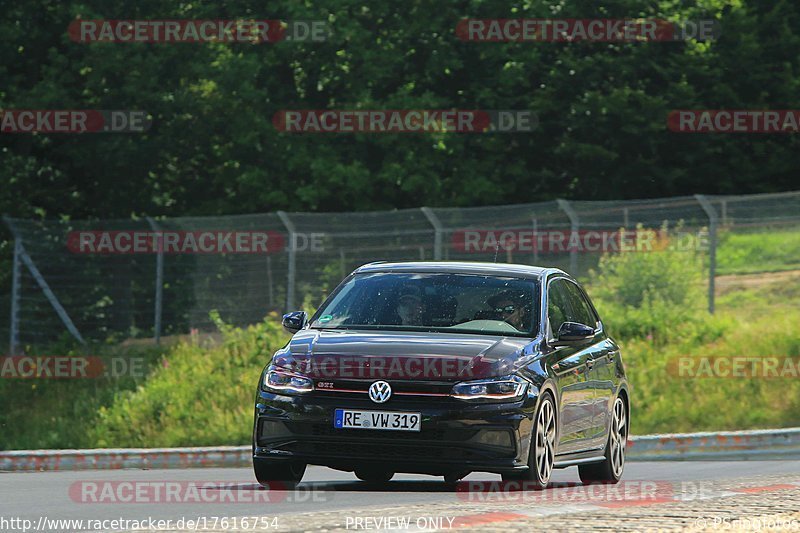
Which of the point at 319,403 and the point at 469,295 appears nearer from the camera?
the point at 319,403

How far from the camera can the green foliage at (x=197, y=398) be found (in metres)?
25.7

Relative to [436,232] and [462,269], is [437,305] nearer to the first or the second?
[462,269]

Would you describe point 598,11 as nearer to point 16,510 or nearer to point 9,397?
point 9,397

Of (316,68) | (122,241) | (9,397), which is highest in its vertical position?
(316,68)

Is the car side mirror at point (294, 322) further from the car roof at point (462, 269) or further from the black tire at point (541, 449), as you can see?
the black tire at point (541, 449)

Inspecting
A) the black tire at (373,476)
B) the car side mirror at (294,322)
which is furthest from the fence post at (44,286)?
the car side mirror at (294,322)

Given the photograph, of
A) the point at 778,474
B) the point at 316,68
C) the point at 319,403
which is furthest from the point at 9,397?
the point at 319,403

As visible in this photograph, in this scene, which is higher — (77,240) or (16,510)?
(77,240)

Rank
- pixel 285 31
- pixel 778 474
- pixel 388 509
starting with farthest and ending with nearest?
pixel 285 31 → pixel 778 474 → pixel 388 509

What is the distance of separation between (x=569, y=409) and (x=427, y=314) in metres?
1.32

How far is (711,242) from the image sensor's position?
94.1 feet

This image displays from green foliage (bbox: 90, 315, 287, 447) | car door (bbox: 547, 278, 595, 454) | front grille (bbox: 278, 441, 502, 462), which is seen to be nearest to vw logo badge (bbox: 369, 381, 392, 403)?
front grille (bbox: 278, 441, 502, 462)

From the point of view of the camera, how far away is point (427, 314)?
13164mm

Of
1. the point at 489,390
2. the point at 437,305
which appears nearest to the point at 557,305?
the point at 437,305
